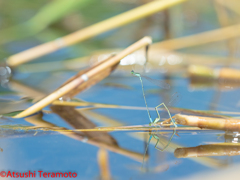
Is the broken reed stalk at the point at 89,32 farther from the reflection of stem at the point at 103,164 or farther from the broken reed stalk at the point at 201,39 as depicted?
the reflection of stem at the point at 103,164

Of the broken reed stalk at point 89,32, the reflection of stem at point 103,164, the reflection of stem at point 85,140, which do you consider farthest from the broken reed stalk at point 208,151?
the broken reed stalk at point 89,32

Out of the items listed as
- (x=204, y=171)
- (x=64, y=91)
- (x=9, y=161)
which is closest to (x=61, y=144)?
(x=9, y=161)

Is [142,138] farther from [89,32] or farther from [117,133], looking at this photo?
[89,32]

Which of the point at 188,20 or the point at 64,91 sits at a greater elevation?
the point at 188,20

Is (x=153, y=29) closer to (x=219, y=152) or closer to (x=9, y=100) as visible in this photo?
(x=9, y=100)

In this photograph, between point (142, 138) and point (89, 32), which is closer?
point (142, 138)

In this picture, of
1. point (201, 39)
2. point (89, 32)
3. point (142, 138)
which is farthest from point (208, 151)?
point (201, 39)
